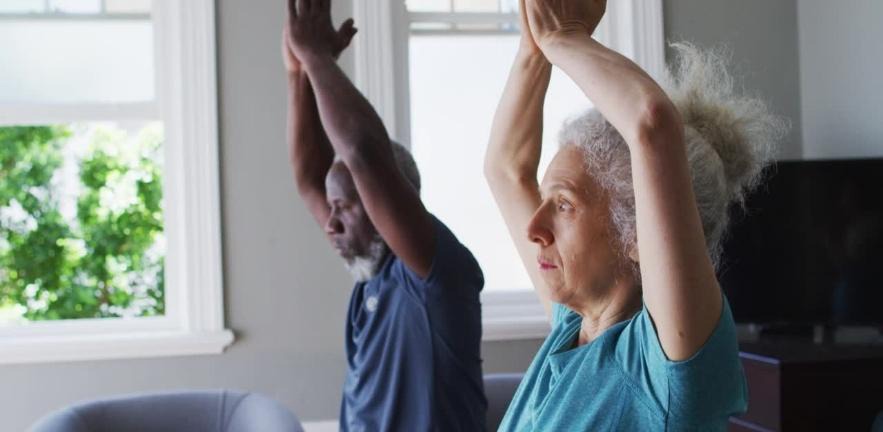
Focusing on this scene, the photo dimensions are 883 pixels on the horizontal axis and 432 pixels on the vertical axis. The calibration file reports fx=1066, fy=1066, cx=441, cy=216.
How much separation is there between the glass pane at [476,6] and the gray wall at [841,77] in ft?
4.53

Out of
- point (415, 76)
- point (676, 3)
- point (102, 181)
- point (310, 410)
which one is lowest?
point (310, 410)

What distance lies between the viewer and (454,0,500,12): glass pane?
179 inches

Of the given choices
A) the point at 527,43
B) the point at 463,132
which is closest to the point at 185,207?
the point at 463,132

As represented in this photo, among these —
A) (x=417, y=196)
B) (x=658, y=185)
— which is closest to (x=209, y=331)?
(x=417, y=196)

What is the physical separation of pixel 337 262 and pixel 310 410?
60 cm

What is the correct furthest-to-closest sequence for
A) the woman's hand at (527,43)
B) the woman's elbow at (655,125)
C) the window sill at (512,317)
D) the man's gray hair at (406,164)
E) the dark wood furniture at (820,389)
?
1. the window sill at (512,317)
2. the dark wood furniture at (820,389)
3. the man's gray hair at (406,164)
4. the woman's hand at (527,43)
5. the woman's elbow at (655,125)

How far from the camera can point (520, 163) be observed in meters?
1.57

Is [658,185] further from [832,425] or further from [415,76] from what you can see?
[415,76]

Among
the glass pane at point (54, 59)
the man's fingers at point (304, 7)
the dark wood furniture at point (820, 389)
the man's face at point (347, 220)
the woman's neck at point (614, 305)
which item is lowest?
the dark wood furniture at point (820, 389)

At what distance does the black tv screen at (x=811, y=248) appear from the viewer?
4004 mm

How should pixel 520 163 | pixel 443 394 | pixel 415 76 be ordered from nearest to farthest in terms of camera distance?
pixel 520 163 → pixel 443 394 → pixel 415 76

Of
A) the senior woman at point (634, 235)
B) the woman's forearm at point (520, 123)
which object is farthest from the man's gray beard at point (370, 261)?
the senior woman at point (634, 235)

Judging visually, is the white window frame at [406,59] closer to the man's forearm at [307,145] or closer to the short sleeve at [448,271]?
the man's forearm at [307,145]

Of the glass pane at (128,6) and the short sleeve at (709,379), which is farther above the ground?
the glass pane at (128,6)
